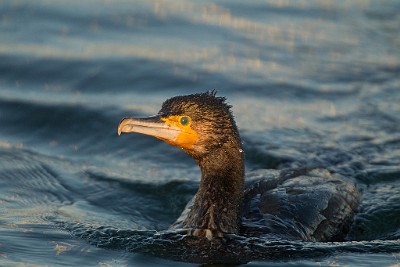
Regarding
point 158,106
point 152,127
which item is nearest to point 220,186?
point 152,127

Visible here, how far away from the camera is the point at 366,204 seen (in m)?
9.90

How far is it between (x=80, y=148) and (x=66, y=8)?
4.35 m

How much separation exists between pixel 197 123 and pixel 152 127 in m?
0.39

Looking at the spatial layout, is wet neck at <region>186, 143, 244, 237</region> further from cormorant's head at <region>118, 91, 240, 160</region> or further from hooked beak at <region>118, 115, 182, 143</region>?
hooked beak at <region>118, 115, 182, 143</region>

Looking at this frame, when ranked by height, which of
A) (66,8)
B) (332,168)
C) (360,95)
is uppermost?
(66,8)

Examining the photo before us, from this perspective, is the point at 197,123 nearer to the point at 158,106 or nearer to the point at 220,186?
the point at 220,186

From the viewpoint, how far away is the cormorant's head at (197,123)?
8.06 metres

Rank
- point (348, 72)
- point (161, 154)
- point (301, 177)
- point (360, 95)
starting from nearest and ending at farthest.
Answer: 1. point (301, 177)
2. point (161, 154)
3. point (360, 95)
4. point (348, 72)

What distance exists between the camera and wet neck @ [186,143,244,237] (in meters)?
8.17

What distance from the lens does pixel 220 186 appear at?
8.23m

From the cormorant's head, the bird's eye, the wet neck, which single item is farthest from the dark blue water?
the bird's eye

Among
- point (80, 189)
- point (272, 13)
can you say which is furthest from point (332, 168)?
point (272, 13)

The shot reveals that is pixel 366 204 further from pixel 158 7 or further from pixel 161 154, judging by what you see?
pixel 158 7

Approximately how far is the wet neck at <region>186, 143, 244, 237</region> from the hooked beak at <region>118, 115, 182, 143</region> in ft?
1.17
